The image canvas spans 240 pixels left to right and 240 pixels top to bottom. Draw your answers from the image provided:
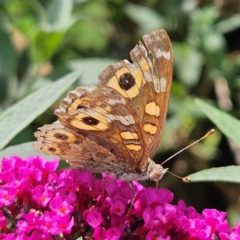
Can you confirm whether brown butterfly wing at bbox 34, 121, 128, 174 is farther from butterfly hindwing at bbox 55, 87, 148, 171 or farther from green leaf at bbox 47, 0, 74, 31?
green leaf at bbox 47, 0, 74, 31

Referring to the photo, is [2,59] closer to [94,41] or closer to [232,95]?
[94,41]

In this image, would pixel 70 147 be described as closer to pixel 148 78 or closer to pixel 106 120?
pixel 106 120

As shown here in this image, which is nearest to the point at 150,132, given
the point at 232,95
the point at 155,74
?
the point at 155,74

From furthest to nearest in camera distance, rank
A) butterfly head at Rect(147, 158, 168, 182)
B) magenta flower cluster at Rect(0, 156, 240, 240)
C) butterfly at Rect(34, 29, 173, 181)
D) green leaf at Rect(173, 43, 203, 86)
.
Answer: green leaf at Rect(173, 43, 203, 86)
butterfly head at Rect(147, 158, 168, 182)
butterfly at Rect(34, 29, 173, 181)
magenta flower cluster at Rect(0, 156, 240, 240)

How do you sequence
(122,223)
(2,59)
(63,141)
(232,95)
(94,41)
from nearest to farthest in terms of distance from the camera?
(122,223)
(63,141)
(2,59)
(232,95)
(94,41)

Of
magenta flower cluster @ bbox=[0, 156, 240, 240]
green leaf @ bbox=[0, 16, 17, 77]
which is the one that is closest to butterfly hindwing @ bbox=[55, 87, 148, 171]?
magenta flower cluster @ bbox=[0, 156, 240, 240]

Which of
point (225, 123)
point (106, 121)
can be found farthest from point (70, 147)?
point (225, 123)

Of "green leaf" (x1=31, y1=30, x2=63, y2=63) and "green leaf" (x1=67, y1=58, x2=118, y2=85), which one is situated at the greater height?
"green leaf" (x1=31, y1=30, x2=63, y2=63)
